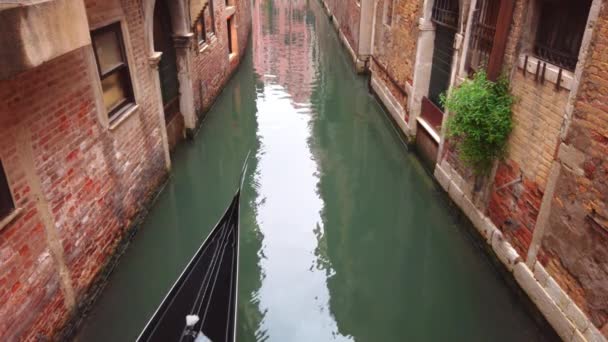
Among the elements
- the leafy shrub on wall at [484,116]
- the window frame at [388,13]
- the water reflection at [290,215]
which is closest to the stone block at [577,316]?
the leafy shrub on wall at [484,116]

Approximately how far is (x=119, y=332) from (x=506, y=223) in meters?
3.42

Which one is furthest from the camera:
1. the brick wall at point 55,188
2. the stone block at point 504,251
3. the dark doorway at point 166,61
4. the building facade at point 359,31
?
the building facade at point 359,31

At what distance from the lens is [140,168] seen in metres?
4.93

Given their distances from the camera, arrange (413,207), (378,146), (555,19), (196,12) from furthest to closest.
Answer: (378,146) < (196,12) < (413,207) < (555,19)

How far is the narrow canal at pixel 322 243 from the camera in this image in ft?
12.4

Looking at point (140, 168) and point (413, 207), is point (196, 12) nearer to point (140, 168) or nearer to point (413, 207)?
point (140, 168)

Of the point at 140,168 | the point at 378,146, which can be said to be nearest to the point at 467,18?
the point at 378,146

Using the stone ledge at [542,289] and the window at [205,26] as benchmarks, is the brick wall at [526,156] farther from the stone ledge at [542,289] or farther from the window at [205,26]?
the window at [205,26]

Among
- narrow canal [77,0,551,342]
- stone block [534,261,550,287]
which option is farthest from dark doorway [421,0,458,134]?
stone block [534,261,550,287]

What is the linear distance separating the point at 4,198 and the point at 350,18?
11.9m

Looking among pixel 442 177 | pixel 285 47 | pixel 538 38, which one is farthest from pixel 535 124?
pixel 285 47

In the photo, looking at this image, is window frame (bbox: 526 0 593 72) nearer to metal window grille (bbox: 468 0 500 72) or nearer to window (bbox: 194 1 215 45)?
metal window grille (bbox: 468 0 500 72)

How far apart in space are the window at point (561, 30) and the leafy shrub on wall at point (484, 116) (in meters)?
0.49

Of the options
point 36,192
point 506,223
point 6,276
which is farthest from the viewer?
point 506,223
